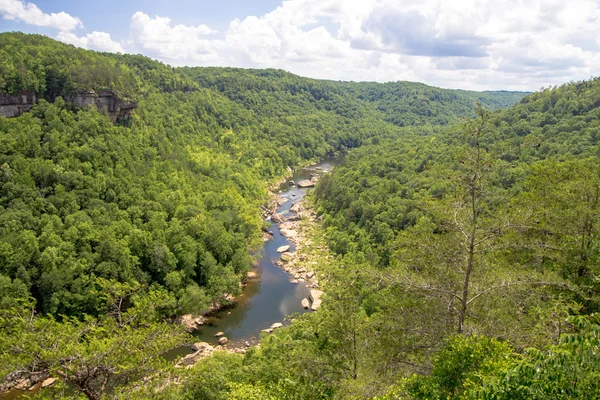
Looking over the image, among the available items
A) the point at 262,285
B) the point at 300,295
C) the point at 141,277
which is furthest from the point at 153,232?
the point at 300,295

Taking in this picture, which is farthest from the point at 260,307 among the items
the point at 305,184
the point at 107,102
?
the point at 305,184

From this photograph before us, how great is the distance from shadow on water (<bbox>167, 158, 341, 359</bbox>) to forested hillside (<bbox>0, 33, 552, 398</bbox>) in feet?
7.00

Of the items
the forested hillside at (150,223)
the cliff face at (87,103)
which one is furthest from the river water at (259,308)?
the cliff face at (87,103)

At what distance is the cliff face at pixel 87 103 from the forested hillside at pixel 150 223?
101 cm

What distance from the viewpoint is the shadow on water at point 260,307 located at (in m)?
34.3

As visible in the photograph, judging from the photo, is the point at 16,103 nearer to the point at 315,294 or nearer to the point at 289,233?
the point at 289,233

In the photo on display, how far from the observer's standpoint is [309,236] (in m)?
55.9

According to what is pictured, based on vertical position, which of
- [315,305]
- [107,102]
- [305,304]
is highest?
[107,102]

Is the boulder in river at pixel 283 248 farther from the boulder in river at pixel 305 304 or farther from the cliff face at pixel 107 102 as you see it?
the cliff face at pixel 107 102

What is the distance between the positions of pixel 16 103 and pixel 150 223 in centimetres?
2327

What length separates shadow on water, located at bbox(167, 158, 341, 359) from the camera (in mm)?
34312

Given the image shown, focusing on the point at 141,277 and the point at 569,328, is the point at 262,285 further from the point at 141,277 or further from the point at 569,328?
the point at 569,328

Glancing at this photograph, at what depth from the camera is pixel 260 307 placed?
127ft

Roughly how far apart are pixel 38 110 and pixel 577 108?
78.9 meters
